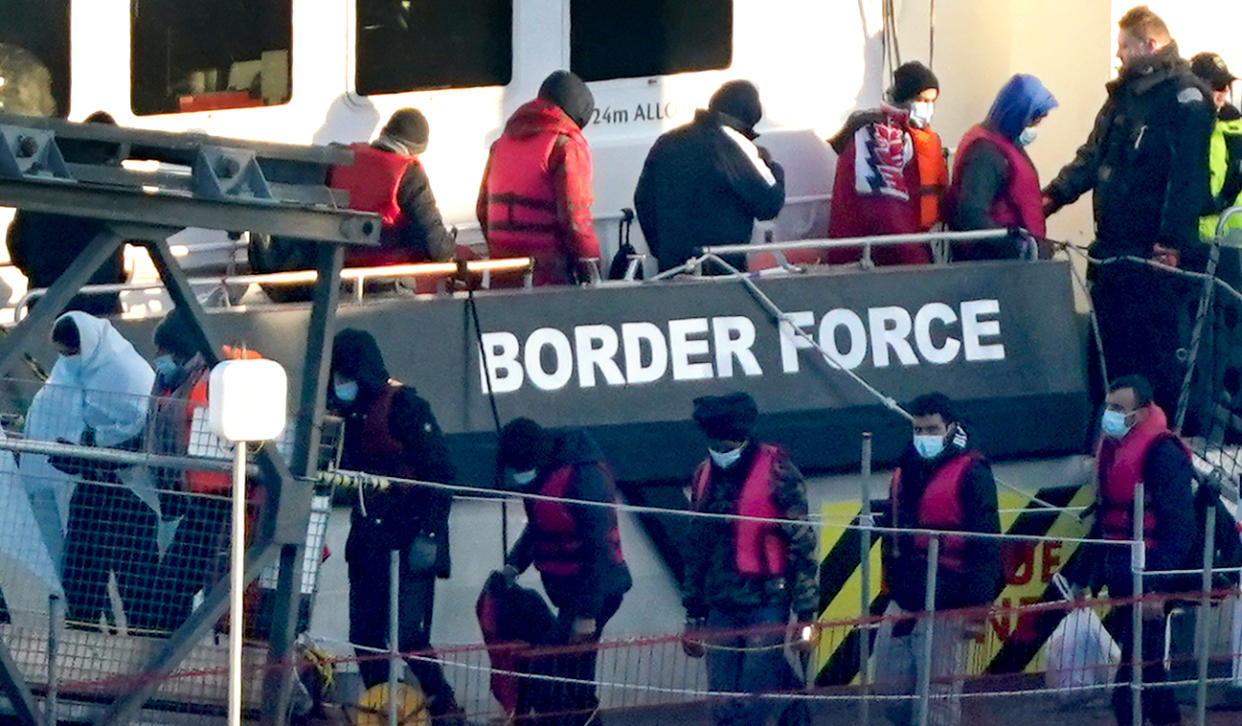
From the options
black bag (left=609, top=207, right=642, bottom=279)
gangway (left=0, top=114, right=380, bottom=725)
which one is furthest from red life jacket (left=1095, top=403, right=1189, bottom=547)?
gangway (left=0, top=114, right=380, bottom=725)

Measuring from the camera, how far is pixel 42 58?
880 cm

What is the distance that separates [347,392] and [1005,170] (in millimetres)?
2630

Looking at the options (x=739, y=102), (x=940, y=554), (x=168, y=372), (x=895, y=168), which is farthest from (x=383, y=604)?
(x=895, y=168)

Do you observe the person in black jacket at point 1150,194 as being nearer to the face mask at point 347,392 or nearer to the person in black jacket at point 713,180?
the person in black jacket at point 713,180

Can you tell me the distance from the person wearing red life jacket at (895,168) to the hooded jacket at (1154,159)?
0.64 metres

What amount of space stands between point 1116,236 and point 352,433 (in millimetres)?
3019

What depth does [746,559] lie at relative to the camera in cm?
776

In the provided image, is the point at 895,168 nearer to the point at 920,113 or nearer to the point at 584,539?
the point at 920,113

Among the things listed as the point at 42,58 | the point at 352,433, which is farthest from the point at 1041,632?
the point at 42,58

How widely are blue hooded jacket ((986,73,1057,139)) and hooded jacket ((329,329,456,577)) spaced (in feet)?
8.11

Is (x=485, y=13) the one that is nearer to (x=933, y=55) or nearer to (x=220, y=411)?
(x=933, y=55)

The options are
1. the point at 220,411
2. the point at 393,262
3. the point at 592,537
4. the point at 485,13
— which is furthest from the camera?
the point at 485,13

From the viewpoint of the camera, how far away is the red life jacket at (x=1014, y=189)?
860 cm

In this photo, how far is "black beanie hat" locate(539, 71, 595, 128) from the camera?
8242 millimetres
